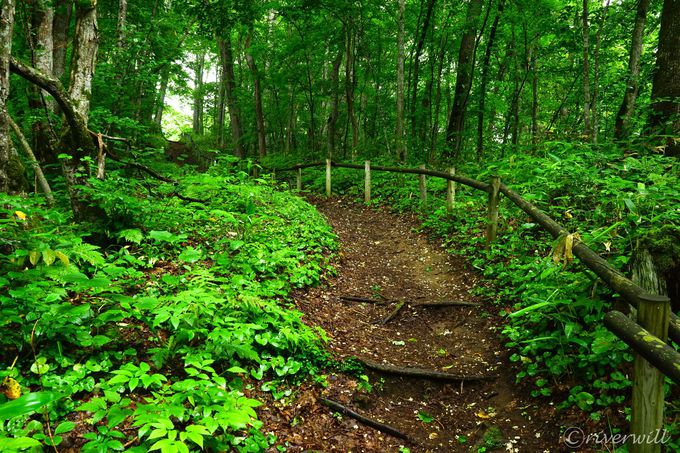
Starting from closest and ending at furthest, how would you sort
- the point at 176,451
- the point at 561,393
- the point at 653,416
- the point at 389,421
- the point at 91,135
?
the point at 176,451 < the point at 653,416 < the point at 561,393 < the point at 389,421 < the point at 91,135

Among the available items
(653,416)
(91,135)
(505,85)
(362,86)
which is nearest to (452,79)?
(362,86)

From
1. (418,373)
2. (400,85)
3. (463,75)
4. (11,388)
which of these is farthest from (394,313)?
(463,75)

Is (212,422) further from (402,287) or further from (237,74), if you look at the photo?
(237,74)

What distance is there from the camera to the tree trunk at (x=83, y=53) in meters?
5.21

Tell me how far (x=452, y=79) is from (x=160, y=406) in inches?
819

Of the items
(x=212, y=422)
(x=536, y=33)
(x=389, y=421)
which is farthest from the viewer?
(x=536, y=33)

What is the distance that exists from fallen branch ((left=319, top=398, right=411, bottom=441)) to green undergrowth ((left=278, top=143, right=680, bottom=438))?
1301 millimetres

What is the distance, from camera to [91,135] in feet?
17.2

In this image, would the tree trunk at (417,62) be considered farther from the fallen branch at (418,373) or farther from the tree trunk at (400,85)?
the fallen branch at (418,373)

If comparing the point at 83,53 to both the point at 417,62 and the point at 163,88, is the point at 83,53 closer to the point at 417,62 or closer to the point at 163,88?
the point at 417,62

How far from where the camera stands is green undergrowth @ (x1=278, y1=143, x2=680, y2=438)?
3.21 m

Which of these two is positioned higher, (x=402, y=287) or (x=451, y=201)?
(x=451, y=201)

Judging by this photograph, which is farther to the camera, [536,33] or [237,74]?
[237,74]

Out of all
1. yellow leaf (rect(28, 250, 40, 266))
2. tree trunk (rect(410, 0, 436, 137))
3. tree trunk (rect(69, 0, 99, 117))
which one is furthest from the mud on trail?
tree trunk (rect(410, 0, 436, 137))
